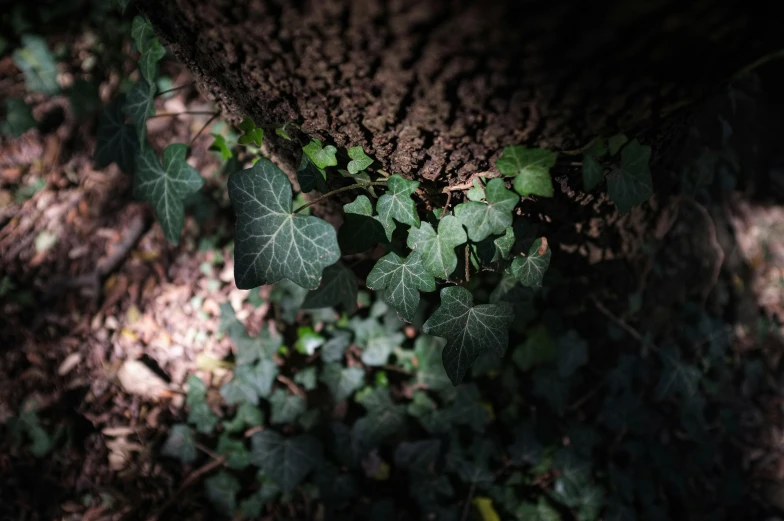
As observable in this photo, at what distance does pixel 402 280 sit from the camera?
104 cm

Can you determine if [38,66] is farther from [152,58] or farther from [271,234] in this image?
[271,234]

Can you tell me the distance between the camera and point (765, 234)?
2.35 metres

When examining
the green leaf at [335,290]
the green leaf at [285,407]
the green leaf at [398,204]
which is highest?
the green leaf at [398,204]

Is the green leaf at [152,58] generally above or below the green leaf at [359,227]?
above

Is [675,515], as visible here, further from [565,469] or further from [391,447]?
[391,447]

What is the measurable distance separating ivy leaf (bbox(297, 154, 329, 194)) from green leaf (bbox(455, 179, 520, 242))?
32 cm

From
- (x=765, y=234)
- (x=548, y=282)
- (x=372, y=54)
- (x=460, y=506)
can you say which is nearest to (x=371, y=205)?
(x=372, y=54)

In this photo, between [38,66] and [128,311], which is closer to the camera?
[128,311]

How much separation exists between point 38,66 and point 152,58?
215 cm

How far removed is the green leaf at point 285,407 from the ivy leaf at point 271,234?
76 centimetres

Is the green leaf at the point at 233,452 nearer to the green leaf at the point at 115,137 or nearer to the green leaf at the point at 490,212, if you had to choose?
the green leaf at the point at 115,137

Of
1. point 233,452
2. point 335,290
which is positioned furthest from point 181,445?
point 335,290

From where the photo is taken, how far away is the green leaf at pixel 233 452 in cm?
157

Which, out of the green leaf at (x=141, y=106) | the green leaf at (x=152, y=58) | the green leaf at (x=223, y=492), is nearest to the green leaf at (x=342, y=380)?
the green leaf at (x=223, y=492)
